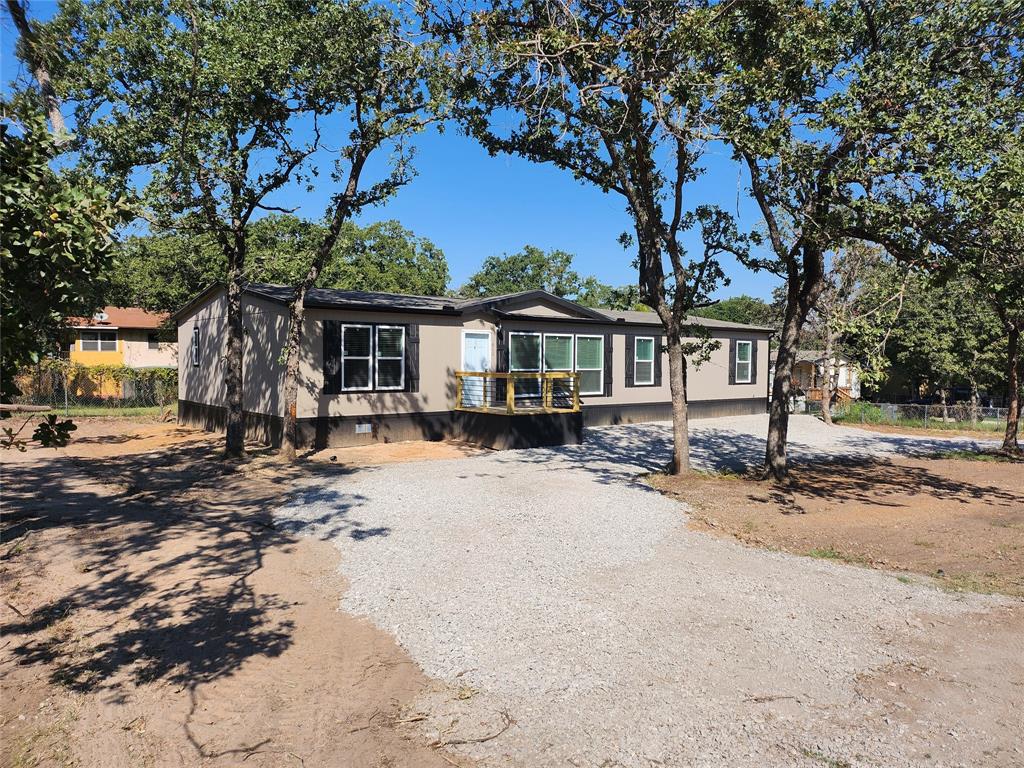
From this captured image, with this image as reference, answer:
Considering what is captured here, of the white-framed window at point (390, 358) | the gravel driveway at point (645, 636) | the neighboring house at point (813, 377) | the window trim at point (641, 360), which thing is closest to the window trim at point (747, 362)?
the window trim at point (641, 360)

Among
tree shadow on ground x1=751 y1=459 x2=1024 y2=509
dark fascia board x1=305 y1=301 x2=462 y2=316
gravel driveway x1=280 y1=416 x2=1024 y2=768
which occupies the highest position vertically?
dark fascia board x1=305 y1=301 x2=462 y2=316

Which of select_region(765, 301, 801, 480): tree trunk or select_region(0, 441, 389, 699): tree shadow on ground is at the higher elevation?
select_region(765, 301, 801, 480): tree trunk

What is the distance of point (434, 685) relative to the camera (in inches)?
159

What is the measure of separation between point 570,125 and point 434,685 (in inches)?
358

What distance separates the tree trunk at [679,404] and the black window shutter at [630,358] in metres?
7.90

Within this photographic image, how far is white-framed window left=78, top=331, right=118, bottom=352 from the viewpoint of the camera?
2991 cm

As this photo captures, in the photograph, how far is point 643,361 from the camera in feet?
65.9

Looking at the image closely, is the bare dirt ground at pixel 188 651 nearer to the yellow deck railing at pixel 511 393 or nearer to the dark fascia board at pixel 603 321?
the yellow deck railing at pixel 511 393

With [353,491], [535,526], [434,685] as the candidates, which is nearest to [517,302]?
[353,491]

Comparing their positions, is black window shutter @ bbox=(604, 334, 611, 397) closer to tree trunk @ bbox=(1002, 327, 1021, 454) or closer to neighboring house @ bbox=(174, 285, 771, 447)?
neighboring house @ bbox=(174, 285, 771, 447)

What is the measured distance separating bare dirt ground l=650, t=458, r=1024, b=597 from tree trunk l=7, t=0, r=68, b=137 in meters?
8.21

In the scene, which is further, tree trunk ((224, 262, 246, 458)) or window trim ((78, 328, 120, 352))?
window trim ((78, 328, 120, 352))

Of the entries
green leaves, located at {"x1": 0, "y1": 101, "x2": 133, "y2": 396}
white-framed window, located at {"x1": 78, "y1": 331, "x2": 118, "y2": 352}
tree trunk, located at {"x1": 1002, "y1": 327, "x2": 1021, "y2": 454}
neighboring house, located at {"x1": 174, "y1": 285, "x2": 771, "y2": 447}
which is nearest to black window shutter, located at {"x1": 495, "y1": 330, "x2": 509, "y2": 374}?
neighboring house, located at {"x1": 174, "y1": 285, "x2": 771, "y2": 447}

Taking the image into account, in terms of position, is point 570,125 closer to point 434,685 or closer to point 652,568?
point 652,568
